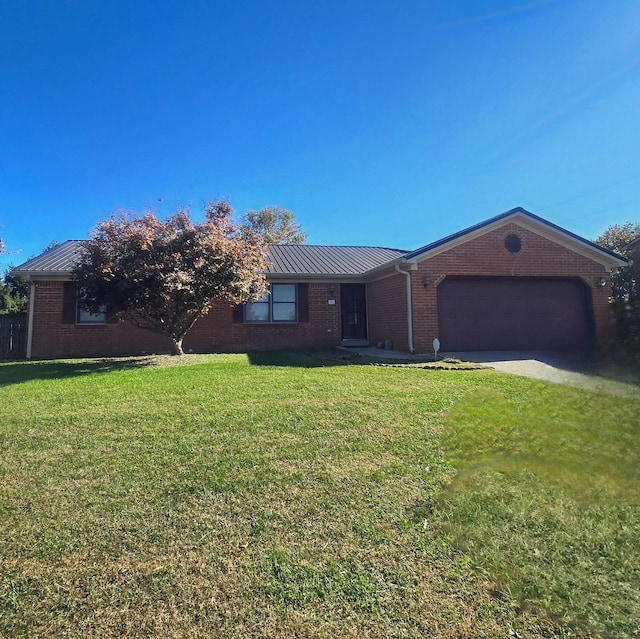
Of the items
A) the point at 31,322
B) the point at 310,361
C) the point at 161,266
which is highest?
the point at 161,266

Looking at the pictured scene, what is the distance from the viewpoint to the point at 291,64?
9.41 metres

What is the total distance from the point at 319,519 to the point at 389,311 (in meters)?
10.7

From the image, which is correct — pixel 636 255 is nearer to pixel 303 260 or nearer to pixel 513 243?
pixel 513 243

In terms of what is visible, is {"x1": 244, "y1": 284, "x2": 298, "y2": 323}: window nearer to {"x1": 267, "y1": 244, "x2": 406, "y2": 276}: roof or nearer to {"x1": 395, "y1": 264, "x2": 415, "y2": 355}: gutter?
{"x1": 267, "y1": 244, "x2": 406, "y2": 276}: roof

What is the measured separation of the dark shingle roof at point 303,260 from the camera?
1345cm

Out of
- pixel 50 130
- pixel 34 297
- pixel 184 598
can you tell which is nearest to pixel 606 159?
pixel 184 598

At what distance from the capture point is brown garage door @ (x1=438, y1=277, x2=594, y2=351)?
12.4 m

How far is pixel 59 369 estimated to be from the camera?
972cm

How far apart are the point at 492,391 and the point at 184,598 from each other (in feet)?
19.0

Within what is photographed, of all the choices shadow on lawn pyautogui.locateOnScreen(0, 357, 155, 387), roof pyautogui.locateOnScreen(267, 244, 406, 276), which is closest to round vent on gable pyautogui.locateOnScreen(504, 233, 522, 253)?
roof pyautogui.locateOnScreen(267, 244, 406, 276)

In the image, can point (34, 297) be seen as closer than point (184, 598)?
No

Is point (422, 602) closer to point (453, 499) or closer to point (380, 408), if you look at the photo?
point (453, 499)

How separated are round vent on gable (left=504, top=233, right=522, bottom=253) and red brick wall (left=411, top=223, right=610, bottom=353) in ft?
0.35

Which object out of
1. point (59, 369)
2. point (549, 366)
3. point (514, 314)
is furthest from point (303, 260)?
point (549, 366)
